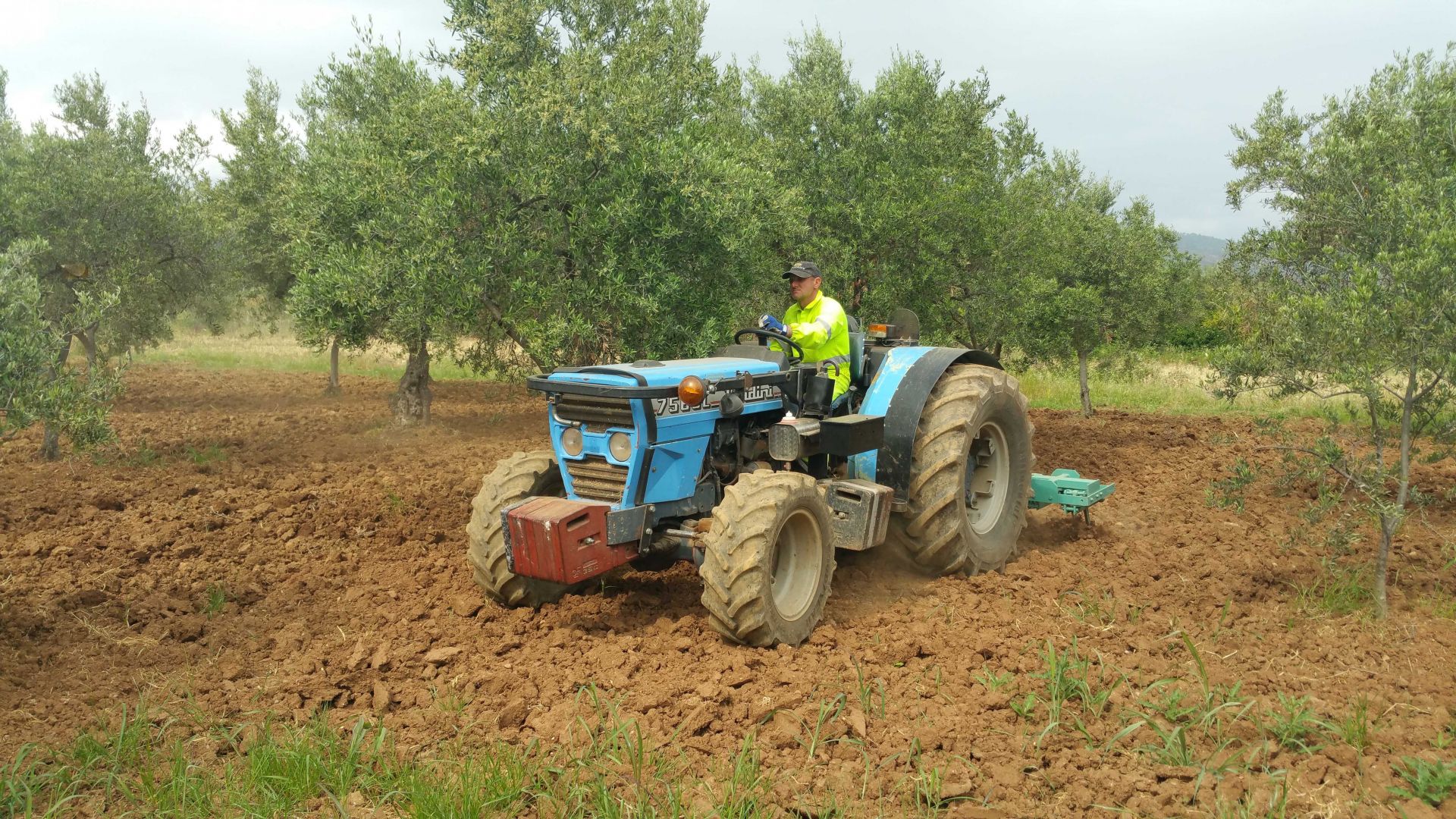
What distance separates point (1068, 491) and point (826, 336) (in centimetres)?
265

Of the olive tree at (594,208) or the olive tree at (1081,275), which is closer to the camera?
the olive tree at (594,208)

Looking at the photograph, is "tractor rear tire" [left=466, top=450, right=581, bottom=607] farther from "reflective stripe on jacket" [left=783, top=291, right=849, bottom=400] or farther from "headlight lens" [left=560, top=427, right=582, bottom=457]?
"reflective stripe on jacket" [left=783, top=291, right=849, bottom=400]

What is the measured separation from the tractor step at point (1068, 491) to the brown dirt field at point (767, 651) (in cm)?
31

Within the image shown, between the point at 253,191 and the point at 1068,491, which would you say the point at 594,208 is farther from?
the point at 253,191

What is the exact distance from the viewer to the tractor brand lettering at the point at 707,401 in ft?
17.5

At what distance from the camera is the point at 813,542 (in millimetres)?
5590

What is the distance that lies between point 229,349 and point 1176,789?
34.6 meters

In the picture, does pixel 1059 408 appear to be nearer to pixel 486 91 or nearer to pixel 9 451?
pixel 486 91

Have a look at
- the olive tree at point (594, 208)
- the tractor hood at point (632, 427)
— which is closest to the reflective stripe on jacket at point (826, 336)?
the tractor hood at point (632, 427)

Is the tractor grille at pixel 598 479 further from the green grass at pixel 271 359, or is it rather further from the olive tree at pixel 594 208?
the green grass at pixel 271 359

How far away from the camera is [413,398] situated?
1482 cm

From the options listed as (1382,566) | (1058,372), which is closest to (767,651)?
(1382,566)

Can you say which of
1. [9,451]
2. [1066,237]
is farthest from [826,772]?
[9,451]

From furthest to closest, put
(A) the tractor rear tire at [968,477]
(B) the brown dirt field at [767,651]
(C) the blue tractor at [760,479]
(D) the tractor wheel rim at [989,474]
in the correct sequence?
1. (D) the tractor wheel rim at [989,474]
2. (A) the tractor rear tire at [968,477]
3. (C) the blue tractor at [760,479]
4. (B) the brown dirt field at [767,651]
